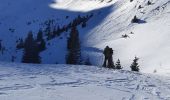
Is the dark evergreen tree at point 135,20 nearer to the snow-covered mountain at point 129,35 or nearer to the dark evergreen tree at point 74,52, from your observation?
the snow-covered mountain at point 129,35

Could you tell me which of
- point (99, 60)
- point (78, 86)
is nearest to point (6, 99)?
point (78, 86)

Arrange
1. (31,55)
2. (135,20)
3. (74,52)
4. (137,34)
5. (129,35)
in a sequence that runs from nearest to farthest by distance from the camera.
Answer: (31,55) < (74,52) < (137,34) < (129,35) < (135,20)

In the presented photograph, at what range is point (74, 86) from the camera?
25.3 meters

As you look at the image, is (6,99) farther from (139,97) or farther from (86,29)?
(86,29)

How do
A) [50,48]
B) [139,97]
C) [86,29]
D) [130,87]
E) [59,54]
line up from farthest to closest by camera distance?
[86,29] < [50,48] < [59,54] < [130,87] < [139,97]

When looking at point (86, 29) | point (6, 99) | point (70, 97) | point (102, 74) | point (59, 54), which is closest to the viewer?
point (6, 99)

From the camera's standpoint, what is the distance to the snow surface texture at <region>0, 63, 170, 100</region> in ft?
72.4

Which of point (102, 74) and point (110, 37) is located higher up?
point (110, 37)

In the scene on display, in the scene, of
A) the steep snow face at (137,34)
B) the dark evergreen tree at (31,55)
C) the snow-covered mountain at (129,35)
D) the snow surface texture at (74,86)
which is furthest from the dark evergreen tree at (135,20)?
the snow surface texture at (74,86)

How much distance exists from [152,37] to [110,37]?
20484 mm

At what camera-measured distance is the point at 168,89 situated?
27.9 m

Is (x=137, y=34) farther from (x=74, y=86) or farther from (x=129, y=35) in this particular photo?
(x=74, y=86)

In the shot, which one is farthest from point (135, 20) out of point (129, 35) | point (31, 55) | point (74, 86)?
point (74, 86)

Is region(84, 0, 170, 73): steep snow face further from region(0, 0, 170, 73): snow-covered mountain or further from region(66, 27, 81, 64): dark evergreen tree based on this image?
region(66, 27, 81, 64): dark evergreen tree
